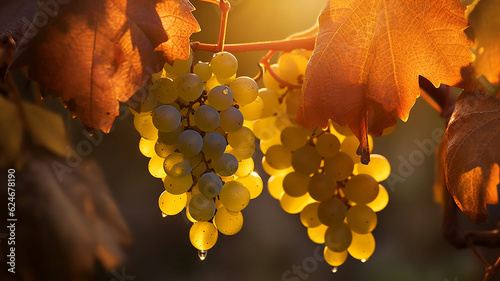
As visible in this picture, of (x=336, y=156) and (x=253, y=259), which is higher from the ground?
(x=336, y=156)

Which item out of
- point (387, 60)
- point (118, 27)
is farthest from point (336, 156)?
point (118, 27)

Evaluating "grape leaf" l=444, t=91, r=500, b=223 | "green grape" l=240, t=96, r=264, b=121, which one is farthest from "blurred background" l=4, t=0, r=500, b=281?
"grape leaf" l=444, t=91, r=500, b=223

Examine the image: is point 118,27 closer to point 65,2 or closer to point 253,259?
point 65,2

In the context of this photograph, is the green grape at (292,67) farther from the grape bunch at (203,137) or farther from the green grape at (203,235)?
the green grape at (203,235)

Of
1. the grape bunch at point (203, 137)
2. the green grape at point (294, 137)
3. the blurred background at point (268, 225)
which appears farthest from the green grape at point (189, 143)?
the blurred background at point (268, 225)

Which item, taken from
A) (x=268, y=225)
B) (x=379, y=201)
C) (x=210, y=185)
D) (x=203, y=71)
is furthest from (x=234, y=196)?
(x=268, y=225)

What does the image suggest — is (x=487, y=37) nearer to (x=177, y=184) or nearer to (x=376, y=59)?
(x=376, y=59)

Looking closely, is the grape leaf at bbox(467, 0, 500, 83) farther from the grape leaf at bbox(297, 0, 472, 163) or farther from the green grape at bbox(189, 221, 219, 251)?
the green grape at bbox(189, 221, 219, 251)
